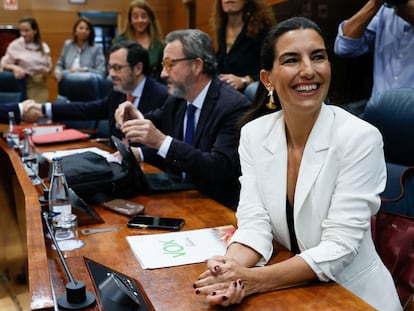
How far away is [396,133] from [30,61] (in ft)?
15.3

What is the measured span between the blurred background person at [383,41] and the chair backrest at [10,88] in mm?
3615

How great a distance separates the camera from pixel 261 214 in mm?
1304

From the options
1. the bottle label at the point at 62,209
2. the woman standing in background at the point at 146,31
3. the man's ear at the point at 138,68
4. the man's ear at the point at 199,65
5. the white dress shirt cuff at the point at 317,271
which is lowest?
the white dress shirt cuff at the point at 317,271

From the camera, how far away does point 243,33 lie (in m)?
2.95

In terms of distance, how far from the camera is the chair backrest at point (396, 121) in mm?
1553

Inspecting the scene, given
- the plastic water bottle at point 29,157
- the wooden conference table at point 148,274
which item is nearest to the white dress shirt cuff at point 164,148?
the wooden conference table at point 148,274

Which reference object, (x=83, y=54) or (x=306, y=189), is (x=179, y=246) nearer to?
(x=306, y=189)

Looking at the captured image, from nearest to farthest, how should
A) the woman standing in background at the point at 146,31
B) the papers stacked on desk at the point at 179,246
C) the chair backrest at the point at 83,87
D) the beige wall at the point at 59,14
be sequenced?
the papers stacked on desk at the point at 179,246
the woman standing in background at the point at 146,31
the chair backrest at the point at 83,87
the beige wall at the point at 59,14

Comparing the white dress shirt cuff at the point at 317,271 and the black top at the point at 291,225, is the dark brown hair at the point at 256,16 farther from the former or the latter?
the white dress shirt cuff at the point at 317,271

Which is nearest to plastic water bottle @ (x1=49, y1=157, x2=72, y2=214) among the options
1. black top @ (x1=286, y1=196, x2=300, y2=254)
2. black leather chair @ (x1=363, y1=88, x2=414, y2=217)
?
black top @ (x1=286, y1=196, x2=300, y2=254)

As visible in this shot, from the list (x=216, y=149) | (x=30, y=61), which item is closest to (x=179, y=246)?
(x=216, y=149)

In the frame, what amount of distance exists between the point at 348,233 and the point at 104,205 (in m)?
0.87

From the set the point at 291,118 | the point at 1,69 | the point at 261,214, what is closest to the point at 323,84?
the point at 291,118

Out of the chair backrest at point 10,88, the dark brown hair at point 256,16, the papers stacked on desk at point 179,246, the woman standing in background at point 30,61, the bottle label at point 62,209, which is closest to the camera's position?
the papers stacked on desk at point 179,246
